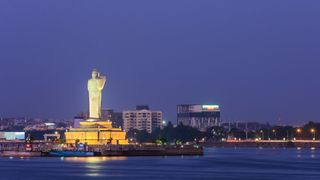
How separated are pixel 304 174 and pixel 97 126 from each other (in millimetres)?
59977

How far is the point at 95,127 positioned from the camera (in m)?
140

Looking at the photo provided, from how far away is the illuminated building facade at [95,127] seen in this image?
139375 millimetres

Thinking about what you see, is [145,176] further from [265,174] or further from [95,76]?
[95,76]

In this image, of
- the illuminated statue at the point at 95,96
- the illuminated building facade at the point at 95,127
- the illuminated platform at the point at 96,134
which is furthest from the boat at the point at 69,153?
the illuminated statue at the point at 95,96

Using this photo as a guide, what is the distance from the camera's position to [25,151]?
138 metres

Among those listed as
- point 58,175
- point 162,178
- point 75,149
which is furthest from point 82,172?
point 75,149

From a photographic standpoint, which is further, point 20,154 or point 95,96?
point 95,96

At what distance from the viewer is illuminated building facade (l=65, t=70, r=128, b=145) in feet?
457

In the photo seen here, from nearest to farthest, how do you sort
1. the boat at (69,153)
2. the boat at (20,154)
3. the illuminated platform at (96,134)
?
1. the boat at (69,153)
2. the boat at (20,154)
3. the illuminated platform at (96,134)

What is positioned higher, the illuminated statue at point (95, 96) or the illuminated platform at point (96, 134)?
the illuminated statue at point (95, 96)

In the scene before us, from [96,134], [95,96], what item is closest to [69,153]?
[96,134]

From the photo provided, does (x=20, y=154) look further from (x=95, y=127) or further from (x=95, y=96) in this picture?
(x=95, y=96)

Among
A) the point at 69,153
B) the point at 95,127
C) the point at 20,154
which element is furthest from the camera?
the point at 95,127

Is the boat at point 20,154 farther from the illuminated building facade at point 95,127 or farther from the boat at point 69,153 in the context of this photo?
the illuminated building facade at point 95,127
